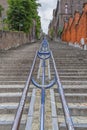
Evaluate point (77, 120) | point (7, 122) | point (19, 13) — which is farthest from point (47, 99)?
point (19, 13)

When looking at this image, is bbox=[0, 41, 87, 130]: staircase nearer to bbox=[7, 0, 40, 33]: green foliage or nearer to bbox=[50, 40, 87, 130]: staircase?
bbox=[50, 40, 87, 130]: staircase

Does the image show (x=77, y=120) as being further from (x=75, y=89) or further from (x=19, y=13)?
(x=19, y=13)

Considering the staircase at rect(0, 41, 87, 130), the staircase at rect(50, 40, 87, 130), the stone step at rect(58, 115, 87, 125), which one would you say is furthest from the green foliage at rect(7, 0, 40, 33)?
the stone step at rect(58, 115, 87, 125)

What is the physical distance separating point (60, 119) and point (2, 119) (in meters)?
1.00

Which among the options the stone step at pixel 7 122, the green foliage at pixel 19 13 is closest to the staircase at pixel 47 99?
the stone step at pixel 7 122

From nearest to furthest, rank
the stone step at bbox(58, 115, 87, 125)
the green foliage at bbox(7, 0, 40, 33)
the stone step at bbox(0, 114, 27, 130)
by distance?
the stone step at bbox(0, 114, 27, 130) < the stone step at bbox(58, 115, 87, 125) < the green foliage at bbox(7, 0, 40, 33)

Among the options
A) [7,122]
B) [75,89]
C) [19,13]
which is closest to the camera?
[7,122]

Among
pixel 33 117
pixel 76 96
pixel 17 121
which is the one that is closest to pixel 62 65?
pixel 76 96

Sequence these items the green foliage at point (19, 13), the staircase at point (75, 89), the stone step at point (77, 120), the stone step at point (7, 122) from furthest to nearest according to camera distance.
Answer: the green foliage at point (19, 13)
the staircase at point (75, 89)
the stone step at point (77, 120)
the stone step at point (7, 122)

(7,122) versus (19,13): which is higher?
(19,13)

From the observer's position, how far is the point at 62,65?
10656 mm

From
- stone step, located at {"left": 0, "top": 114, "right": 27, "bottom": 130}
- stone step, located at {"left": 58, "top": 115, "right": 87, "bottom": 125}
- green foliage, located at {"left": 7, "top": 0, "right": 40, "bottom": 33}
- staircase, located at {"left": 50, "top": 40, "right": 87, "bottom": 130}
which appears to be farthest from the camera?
green foliage, located at {"left": 7, "top": 0, "right": 40, "bottom": 33}

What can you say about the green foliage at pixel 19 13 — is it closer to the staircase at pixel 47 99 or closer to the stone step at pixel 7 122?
the staircase at pixel 47 99

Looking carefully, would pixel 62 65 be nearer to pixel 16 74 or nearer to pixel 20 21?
pixel 16 74
